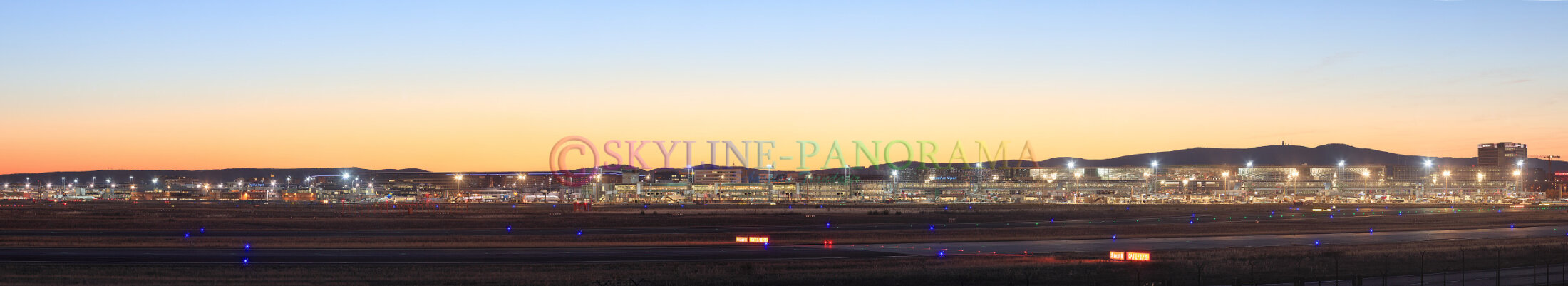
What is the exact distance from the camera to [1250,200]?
166 meters

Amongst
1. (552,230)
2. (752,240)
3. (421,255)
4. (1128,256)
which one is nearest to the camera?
(1128,256)

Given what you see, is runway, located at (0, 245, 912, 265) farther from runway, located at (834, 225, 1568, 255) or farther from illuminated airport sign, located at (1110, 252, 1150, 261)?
illuminated airport sign, located at (1110, 252, 1150, 261)

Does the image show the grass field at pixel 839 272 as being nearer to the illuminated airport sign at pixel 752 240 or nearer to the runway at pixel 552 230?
the illuminated airport sign at pixel 752 240

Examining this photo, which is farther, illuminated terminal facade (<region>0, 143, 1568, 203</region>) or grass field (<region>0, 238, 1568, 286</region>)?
illuminated terminal facade (<region>0, 143, 1568, 203</region>)

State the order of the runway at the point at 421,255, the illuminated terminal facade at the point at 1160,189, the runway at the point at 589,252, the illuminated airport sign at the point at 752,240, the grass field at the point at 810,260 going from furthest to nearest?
the illuminated terminal facade at the point at 1160,189
the illuminated airport sign at the point at 752,240
the runway at the point at 589,252
the runway at the point at 421,255
the grass field at the point at 810,260

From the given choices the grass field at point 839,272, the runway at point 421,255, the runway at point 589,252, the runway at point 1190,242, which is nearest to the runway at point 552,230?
the runway at point 421,255

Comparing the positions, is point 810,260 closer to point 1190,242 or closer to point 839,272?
point 839,272

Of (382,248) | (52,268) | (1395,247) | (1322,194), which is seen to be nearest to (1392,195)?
(1322,194)

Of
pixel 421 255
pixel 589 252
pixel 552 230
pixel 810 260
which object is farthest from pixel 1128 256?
pixel 552 230

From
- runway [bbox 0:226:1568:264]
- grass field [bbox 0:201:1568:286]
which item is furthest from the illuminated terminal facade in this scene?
runway [bbox 0:226:1568:264]

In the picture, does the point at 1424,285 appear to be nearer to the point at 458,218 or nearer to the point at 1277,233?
the point at 1277,233

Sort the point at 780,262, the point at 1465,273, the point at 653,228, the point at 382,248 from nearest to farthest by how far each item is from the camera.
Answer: the point at 1465,273 < the point at 780,262 < the point at 382,248 < the point at 653,228

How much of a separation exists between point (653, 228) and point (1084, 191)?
12848 centimetres

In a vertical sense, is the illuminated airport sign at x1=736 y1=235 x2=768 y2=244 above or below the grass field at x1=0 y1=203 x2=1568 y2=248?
above
